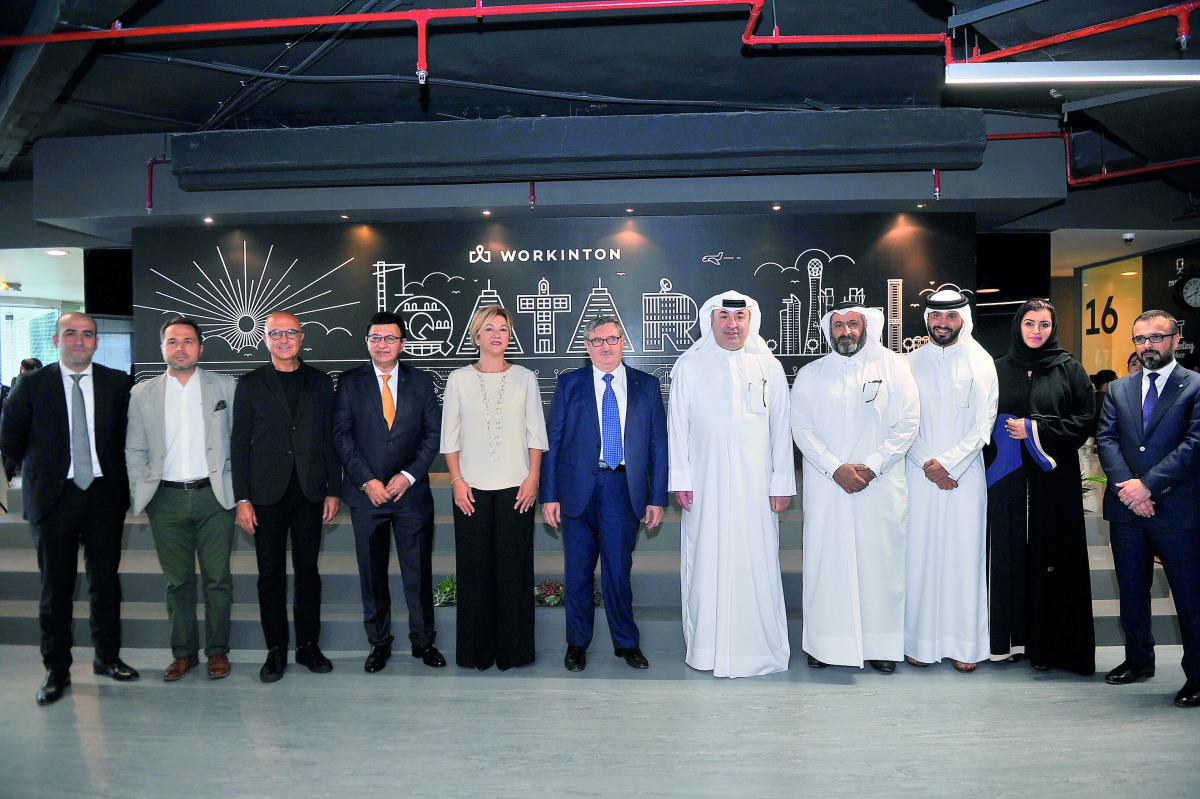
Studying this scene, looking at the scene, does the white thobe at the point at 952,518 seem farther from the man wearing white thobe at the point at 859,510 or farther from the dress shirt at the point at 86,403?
the dress shirt at the point at 86,403

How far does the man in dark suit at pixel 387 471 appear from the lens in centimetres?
379

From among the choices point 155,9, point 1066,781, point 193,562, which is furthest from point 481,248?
point 1066,781

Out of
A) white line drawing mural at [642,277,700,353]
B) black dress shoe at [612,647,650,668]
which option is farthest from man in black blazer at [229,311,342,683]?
white line drawing mural at [642,277,700,353]

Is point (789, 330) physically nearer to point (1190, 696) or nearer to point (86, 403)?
point (1190, 696)

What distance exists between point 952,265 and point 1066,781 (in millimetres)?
5154

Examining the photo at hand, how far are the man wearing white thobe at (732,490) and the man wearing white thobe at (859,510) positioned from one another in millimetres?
171

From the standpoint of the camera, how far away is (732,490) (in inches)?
150

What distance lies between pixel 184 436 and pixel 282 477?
0.52 metres

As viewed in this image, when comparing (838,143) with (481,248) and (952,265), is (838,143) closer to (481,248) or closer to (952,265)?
(952,265)

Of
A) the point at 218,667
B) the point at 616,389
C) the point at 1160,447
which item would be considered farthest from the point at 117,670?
the point at 1160,447

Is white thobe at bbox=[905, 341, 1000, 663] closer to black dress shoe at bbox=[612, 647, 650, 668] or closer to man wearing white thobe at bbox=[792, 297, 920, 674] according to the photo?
man wearing white thobe at bbox=[792, 297, 920, 674]

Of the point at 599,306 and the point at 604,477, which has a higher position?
the point at 599,306

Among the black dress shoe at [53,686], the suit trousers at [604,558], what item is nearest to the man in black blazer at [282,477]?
the black dress shoe at [53,686]

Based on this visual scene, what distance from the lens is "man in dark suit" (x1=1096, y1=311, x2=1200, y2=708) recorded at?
3430mm
